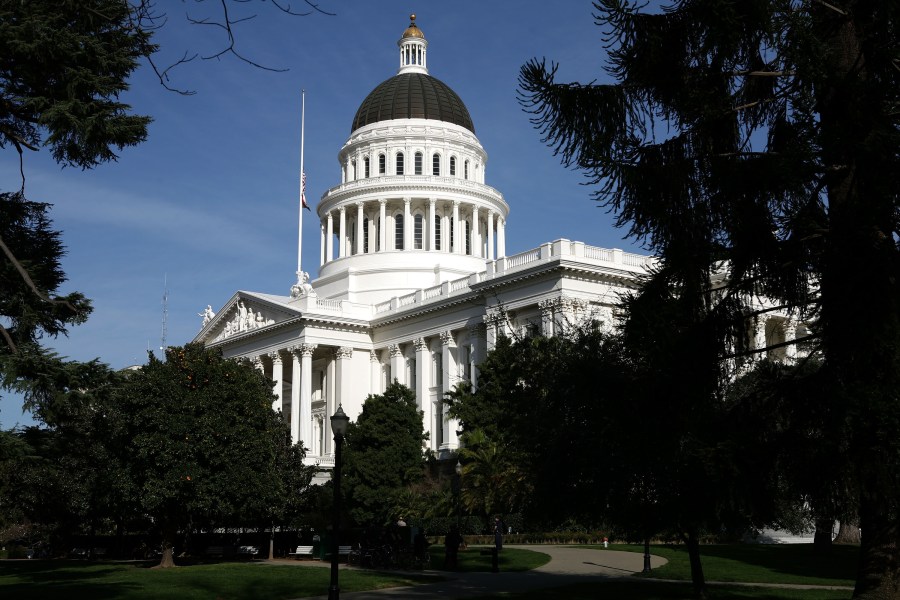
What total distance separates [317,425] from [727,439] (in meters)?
66.3

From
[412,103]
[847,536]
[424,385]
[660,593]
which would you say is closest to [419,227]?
[412,103]

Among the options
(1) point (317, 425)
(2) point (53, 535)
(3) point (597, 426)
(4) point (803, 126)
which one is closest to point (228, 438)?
(2) point (53, 535)

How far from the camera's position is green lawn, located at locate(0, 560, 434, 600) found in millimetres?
25438

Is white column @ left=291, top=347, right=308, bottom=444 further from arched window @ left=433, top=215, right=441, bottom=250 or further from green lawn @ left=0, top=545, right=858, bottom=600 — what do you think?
green lawn @ left=0, top=545, right=858, bottom=600

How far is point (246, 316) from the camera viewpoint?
82.4 metres

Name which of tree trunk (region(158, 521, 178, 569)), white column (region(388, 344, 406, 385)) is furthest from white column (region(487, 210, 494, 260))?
tree trunk (region(158, 521, 178, 569))

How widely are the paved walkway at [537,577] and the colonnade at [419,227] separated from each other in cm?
4940

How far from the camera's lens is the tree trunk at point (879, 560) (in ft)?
46.4

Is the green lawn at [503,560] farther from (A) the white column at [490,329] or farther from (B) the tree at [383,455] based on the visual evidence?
(A) the white column at [490,329]

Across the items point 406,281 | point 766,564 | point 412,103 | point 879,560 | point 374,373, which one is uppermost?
point 412,103

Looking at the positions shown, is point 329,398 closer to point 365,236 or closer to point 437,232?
point 365,236

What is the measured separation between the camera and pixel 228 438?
4016cm

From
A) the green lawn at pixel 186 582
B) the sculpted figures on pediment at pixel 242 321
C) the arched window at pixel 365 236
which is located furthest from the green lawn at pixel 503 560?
the arched window at pixel 365 236

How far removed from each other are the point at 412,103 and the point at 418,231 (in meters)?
12.1
